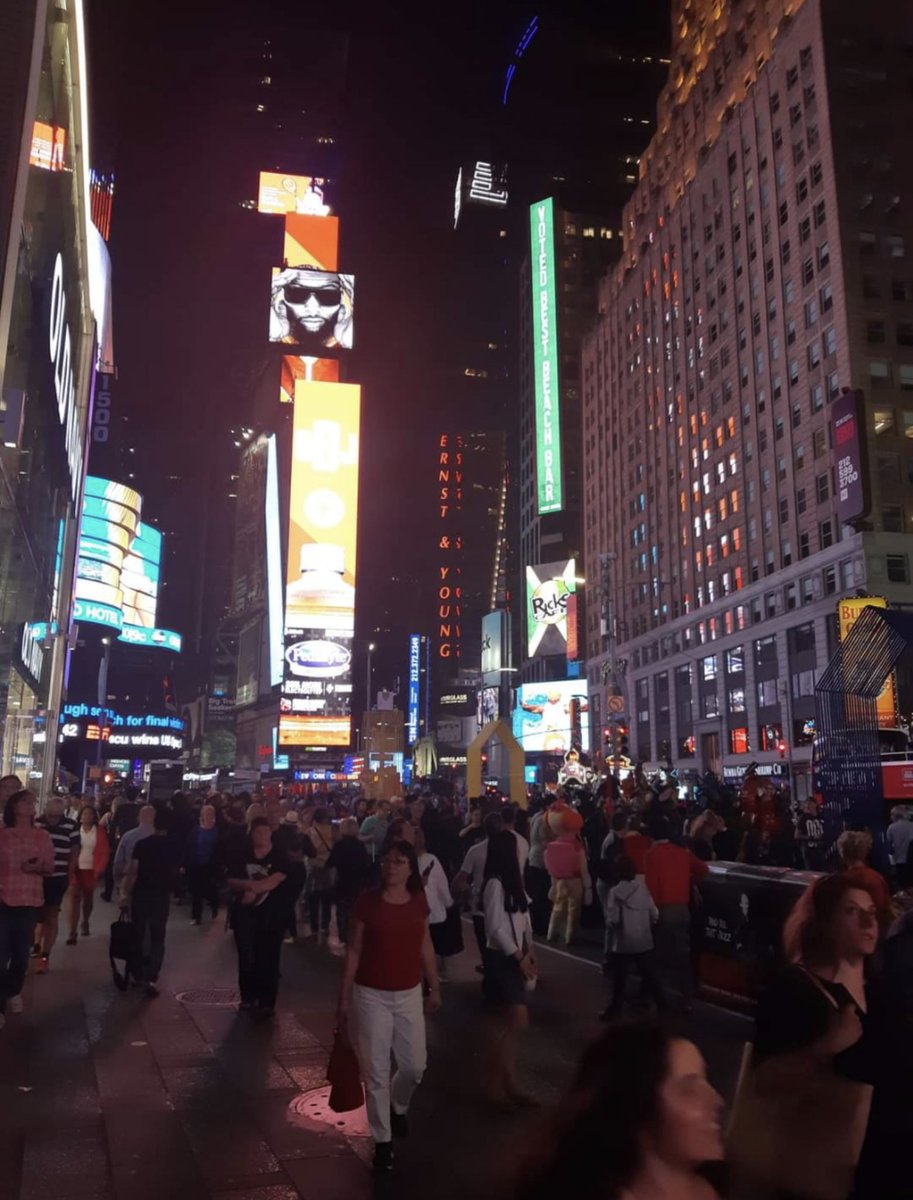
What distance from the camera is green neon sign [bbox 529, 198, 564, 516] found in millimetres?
95438

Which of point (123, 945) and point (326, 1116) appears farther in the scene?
point (123, 945)

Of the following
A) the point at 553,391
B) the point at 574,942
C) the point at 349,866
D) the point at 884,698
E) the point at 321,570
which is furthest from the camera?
the point at 553,391

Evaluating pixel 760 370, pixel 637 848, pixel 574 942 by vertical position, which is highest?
pixel 760 370

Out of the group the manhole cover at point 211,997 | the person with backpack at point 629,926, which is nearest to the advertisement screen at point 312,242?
the manhole cover at point 211,997

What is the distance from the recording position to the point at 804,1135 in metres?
2.53

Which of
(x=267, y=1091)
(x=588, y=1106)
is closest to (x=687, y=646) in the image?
(x=267, y=1091)

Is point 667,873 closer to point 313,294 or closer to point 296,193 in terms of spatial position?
point 313,294

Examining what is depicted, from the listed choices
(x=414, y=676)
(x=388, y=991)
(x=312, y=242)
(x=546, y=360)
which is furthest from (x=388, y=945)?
(x=414, y=676)

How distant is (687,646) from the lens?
225 feet

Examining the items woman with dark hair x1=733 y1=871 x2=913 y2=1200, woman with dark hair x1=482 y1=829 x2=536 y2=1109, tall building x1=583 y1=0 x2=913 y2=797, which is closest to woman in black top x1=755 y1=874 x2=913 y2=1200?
woman with dark hair x1=733 y1=871 x2=913 y2=1200

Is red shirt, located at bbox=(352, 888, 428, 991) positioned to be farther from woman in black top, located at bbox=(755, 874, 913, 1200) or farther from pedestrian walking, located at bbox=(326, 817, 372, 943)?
pedestrian walking, located at bbox=(326, 817, 372, 943)

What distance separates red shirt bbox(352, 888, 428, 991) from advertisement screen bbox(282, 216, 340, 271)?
94121 millimetres

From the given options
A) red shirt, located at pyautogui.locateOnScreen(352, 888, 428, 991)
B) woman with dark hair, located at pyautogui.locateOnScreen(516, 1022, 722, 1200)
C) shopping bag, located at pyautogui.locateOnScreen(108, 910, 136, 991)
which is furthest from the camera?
shopping bag, located at pyautogui.locateOnScreen(108, 910, 136, 991)

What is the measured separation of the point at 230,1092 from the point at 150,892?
13.1ft
